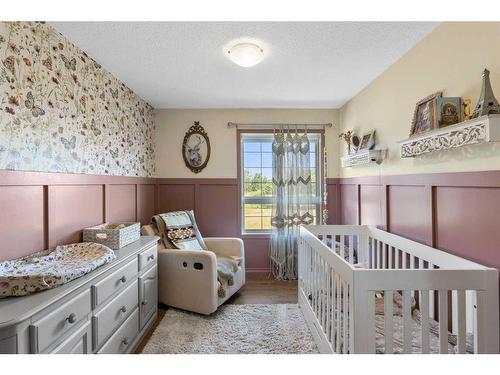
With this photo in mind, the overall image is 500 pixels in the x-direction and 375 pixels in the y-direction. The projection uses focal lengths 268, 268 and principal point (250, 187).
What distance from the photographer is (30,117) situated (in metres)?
1.50

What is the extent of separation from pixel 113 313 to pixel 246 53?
186cm

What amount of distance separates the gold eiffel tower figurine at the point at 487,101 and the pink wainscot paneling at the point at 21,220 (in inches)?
91.4

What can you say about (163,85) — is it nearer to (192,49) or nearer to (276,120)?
(192,49)

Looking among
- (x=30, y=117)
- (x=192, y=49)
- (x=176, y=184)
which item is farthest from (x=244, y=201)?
(x=30, y=117)

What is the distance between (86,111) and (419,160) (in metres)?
2.46

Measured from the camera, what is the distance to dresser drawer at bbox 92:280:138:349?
145 centimetres

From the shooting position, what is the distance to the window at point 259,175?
3.55 meters

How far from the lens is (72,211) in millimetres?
1856

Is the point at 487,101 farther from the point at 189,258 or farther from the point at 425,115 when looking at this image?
the point at 189,258

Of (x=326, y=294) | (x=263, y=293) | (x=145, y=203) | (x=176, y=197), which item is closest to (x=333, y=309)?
(x=326, y=294)

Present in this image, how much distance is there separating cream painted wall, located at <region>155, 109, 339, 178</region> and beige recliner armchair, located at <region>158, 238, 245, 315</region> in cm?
128

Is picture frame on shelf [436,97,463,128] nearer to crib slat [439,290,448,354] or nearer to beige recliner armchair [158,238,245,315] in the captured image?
crib slat [439,290,448,354]

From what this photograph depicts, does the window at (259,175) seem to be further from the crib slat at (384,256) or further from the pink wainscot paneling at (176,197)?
the crib slat at (384,256)

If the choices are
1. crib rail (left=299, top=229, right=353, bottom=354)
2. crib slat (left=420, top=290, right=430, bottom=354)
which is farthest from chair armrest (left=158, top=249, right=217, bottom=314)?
crib slat (left=420, top=290, right=430, bottom=354)
